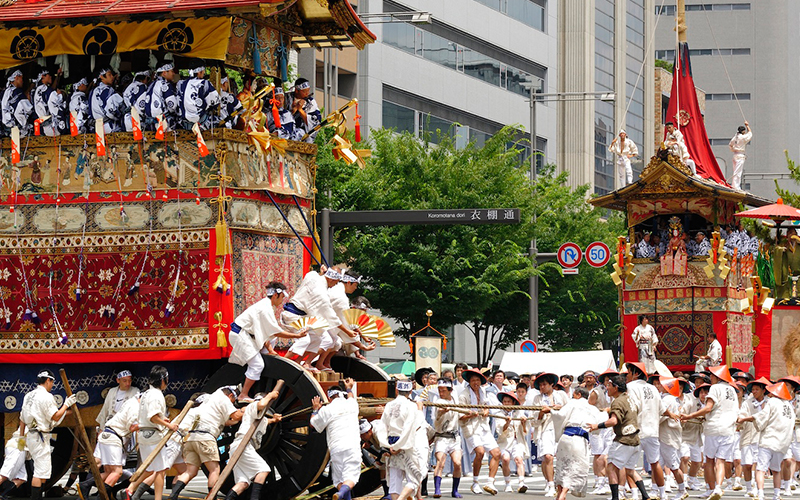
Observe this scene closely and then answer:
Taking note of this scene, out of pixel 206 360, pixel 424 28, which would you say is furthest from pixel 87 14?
pixel 424 28

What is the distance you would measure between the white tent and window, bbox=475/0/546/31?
29.4m

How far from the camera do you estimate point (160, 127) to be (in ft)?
52.2

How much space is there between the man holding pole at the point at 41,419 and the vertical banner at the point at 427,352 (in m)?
11.8

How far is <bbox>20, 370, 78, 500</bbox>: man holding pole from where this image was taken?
1614cm

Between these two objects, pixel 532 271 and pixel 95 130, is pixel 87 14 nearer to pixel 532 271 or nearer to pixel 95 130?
pixel 95 130

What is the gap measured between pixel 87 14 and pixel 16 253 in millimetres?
3148

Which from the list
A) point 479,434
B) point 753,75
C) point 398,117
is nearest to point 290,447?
point 479,434

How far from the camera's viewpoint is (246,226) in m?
16.2

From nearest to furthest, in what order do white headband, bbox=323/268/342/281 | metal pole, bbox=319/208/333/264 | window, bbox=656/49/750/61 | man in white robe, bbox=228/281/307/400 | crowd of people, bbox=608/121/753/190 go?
man in white robe, bbox=228/281/307/400 < white headband, bbox=323/268/342/281 < metal pole, bbox=319/208/333/264 < crowd of people, bbox=608/121/753/190 < window, bbox=656/49/750/61

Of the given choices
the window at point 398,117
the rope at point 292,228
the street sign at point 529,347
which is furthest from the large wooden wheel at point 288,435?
the window at point 398,117

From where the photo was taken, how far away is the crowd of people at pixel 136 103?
1602 centimetres

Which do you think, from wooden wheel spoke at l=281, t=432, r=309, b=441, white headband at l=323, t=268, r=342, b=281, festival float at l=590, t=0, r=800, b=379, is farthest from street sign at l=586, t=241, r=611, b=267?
wooden wheel spoke at l=281, t=432, r=309, b=441

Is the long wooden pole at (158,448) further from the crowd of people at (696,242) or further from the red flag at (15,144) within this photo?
the crowd of people at (696,242)

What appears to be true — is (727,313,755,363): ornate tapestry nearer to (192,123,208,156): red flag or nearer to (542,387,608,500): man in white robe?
(542,387,608,500): man in white robe
